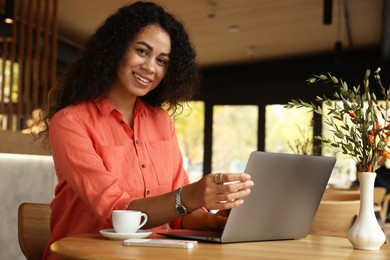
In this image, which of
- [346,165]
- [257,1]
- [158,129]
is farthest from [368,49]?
[158,129]

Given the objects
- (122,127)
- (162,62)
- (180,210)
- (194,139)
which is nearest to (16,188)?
(122,127)

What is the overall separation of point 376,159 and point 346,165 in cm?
1236

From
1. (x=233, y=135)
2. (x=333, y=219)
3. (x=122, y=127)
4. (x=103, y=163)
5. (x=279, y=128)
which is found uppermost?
(x=279, y=128)

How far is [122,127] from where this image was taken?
2.37m

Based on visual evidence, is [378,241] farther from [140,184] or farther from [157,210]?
[140,184]

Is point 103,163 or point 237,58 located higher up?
point 237,58

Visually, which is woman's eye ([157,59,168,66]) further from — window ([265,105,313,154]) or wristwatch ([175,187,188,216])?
window ([265,105,313,154])

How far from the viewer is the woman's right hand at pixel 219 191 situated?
1.77 metres

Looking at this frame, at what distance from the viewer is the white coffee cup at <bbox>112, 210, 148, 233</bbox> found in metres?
1.91

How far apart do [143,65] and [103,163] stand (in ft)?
1.14

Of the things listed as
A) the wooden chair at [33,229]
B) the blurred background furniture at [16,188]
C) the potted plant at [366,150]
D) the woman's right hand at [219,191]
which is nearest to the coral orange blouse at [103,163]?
the wooden chair at [33,229]

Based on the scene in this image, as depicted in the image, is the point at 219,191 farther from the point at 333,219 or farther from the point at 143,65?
the point at 333,219

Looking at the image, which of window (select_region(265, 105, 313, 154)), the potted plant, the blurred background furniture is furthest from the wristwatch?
window (select_region(265, 105, 313, 154))

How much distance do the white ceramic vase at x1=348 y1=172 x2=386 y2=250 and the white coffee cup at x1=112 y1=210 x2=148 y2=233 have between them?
593 mm
